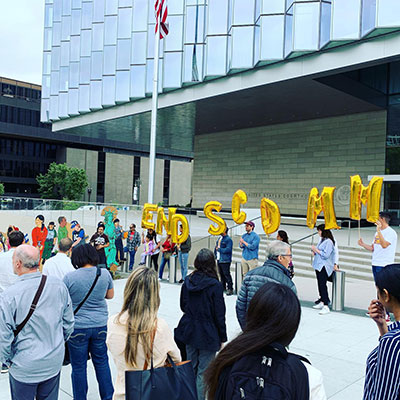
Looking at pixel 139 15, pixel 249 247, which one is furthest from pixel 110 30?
pixel 249 247

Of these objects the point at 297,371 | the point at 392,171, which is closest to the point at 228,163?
the point at 392,171

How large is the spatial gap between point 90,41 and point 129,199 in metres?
52.5

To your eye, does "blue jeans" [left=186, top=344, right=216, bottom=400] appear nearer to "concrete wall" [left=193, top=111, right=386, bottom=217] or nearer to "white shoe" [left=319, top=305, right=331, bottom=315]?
"white shoe" [left=319, top=305, right=331, bottom=315]

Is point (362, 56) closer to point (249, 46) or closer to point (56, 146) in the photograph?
point (249, 46)

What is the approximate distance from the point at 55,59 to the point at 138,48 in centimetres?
952

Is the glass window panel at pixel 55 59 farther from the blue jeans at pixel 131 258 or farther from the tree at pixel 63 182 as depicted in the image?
the tree at pixel 63 182

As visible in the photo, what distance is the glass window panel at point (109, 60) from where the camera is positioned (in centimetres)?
2683

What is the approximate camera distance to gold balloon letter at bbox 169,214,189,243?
12.9 metres

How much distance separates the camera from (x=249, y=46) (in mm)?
19000

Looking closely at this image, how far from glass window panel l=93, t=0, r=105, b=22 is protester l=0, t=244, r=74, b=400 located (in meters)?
27.4

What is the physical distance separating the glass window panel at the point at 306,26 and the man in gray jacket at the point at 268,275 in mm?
13534

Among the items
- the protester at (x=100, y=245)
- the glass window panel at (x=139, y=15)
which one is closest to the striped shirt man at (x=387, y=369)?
the protester at (x=100, y=245)

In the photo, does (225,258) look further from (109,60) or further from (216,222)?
(109,60)

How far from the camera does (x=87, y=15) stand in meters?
28.9
